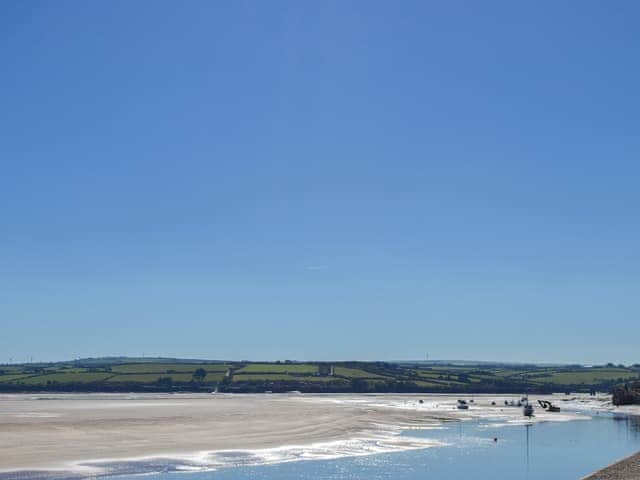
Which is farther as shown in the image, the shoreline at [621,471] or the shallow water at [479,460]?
the shallow water at [479,460]

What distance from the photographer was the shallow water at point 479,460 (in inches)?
1721

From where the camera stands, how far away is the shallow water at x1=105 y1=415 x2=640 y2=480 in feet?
143

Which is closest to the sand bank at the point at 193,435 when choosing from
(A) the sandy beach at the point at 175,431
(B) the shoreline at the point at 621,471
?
(A) the sandy beach at the point at 175,431

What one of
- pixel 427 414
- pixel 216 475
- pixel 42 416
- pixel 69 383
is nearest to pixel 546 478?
pixel 216 475

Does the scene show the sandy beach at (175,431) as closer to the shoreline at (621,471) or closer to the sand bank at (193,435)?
the sand bank at (193,435)

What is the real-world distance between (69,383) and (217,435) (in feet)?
440

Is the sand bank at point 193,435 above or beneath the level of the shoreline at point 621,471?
beneath

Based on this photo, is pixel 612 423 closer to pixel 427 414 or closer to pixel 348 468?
→ pixel 427 414

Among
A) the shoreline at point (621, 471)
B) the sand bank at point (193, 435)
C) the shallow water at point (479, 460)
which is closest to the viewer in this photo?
the shoreline at point (621, 471)

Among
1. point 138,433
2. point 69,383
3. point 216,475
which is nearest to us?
Result: point 216,475

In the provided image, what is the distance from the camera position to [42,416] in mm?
82812

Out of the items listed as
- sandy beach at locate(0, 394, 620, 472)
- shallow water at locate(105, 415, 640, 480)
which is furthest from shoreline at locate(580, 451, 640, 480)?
sandy beach at locate(0, 394, 620, 472)

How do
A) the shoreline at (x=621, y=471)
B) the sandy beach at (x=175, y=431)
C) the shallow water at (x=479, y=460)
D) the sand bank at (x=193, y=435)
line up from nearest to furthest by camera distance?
the shoreline at (x=621, y=471) < the shallow water at (x=479, y=460) < the sand bank at (x=193, y=435) < the sandy beach at (x=175, y=431)

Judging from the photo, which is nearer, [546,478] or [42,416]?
[546,478]
